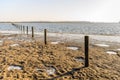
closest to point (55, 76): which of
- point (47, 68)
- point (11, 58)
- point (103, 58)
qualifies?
point (47, 68)

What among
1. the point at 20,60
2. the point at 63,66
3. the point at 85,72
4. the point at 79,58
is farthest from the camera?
the point at 79,58

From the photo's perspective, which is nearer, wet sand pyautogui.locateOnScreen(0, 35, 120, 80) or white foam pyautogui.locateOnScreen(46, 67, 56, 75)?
wet sand pyautogui.locateOnScreen(0, 35, 120, 80)

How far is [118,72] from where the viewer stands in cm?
873

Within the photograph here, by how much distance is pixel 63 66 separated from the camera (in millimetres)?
9273

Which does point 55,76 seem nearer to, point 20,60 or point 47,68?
point 47,68

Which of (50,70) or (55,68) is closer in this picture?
(50,70)

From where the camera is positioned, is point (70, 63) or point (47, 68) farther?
point (70, 63)

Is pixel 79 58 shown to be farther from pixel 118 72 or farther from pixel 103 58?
pixel 118 72

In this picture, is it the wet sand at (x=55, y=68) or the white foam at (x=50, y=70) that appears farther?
the white foam at (x=50, y=70)

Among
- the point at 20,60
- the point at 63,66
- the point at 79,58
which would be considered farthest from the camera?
the point at 79,58

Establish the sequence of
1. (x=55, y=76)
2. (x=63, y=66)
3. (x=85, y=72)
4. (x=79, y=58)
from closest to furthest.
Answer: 1. (x=55, y=76)
2. (x=85, y=72)
3. (x=63, y=66)
4. (x=79, y=58)

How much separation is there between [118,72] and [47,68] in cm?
359

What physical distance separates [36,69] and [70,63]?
2.08 m

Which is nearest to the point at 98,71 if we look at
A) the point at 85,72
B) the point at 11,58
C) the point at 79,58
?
the point at 85,72
